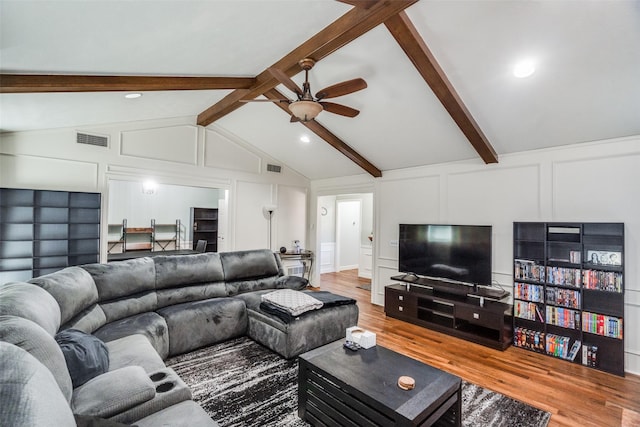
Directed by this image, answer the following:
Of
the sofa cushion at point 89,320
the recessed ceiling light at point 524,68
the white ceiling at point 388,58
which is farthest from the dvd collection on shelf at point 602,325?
the sofa cushion at point 89,320

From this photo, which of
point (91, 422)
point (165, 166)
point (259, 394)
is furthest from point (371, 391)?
point (165, 166)

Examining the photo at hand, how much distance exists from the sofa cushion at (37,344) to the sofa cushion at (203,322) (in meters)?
1.69

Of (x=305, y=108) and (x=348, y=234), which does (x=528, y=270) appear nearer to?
(x=305, y=108)

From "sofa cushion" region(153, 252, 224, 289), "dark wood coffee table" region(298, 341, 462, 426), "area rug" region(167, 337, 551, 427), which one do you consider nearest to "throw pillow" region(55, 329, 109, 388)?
"area rug" region(167, 337, 551, 427)

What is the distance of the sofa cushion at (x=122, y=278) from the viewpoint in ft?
9.75

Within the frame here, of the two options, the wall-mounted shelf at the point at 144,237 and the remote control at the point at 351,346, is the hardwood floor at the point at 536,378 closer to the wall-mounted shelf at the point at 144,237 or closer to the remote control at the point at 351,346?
the remote control at the point at 351,346

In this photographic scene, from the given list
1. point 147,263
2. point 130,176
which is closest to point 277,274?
point 147,263

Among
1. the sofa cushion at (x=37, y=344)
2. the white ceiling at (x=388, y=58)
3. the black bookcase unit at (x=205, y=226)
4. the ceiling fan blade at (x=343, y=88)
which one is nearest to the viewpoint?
the sofa cushion at (x=37, y=344)

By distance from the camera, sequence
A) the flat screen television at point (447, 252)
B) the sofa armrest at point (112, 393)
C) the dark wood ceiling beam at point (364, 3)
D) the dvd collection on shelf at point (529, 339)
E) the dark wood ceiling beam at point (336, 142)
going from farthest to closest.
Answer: the dark wood ceiling beam at point (336, 142), the flat screen television at point (447, 252), the dvd collection on shelf at point (529, 339), the dark wood ceiling beam at point (364, 3), the sofa armrest at point (112, 393)

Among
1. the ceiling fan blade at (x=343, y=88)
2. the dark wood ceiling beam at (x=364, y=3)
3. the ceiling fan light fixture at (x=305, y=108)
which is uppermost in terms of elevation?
the dark wood ceiling beam at (x=364, y=3)

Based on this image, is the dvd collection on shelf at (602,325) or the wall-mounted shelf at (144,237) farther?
the wall-mounted shelf at (144,237)

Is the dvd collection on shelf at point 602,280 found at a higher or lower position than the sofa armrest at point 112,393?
higher

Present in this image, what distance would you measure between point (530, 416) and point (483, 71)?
2986 millimetres

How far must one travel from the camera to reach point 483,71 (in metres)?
2.87
